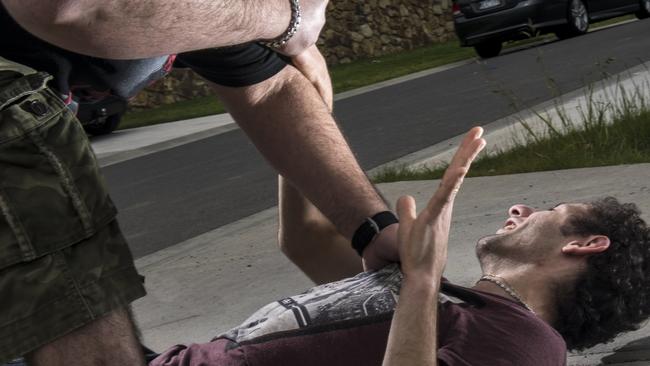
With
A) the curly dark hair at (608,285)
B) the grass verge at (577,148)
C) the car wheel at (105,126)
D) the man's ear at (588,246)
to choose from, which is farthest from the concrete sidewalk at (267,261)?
the car wheel at (105,126)

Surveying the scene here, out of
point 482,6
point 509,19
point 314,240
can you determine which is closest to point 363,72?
point 482,6

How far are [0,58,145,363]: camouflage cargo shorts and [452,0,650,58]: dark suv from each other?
717 inches

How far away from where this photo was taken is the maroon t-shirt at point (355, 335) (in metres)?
2.89

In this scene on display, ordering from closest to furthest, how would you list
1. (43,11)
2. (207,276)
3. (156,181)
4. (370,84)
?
(43,11)
(207,276)
(156,181)
(370,84)

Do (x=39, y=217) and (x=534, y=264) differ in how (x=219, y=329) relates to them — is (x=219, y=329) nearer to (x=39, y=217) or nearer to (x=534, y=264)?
(x=534, y=264)

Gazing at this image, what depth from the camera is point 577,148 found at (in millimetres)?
7660

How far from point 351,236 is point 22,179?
3.22ft

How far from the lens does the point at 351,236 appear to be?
2971 millimetres

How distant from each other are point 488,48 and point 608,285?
17807 millimetres

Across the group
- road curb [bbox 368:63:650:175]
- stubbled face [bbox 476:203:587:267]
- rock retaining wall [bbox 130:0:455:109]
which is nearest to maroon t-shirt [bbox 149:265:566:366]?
stubbled face [bbox 476:203:587:267]

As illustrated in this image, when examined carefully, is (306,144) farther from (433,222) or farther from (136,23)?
(136,23)

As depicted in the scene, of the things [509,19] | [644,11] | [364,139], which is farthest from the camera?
[644,11]

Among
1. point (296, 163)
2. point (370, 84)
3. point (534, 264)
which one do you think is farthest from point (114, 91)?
point (370, 84)

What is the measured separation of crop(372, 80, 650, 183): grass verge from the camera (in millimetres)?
7406
